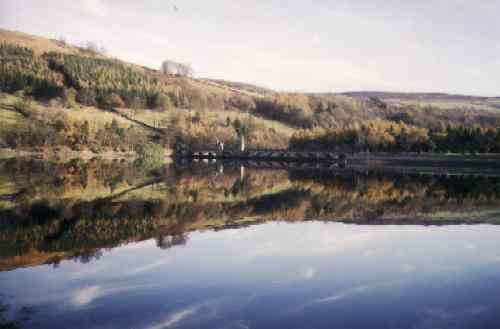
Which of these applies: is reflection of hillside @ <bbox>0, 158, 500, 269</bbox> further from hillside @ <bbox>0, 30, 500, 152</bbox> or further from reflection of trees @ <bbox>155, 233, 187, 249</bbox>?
hillside @ <bbox>0, 30, 500, 152</bbox>

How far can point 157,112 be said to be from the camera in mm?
114250

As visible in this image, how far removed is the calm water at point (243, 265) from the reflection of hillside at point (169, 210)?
0.29 ft

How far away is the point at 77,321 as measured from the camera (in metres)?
7.38

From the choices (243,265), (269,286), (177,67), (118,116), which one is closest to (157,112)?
(118,116)

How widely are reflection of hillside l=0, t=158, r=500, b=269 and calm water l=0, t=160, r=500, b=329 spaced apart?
9cm

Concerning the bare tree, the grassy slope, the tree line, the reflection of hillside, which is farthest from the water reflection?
the bare tree

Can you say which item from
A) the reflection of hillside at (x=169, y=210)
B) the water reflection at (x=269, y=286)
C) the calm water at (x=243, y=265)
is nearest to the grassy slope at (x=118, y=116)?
the reflection of hillside at (x=169, y=210)

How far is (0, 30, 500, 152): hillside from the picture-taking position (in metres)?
78.1

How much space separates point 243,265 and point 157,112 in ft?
347

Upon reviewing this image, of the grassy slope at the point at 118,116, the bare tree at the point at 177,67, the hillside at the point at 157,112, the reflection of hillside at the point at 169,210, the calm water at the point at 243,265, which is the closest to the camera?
the calm water at the point at 243,265

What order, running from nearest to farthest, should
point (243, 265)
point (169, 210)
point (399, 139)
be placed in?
point (243, 265), point (169, 210), point (399, 139)

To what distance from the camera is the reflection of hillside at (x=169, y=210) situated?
41.4 feet

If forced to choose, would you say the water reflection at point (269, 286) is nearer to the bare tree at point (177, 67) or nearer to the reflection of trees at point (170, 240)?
the reflection of trees at point (170, 240)

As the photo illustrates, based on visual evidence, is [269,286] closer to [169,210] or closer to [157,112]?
[169,210]
